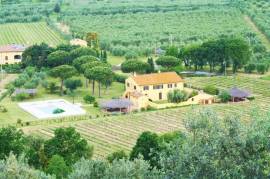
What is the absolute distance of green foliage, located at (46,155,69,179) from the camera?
31.5m

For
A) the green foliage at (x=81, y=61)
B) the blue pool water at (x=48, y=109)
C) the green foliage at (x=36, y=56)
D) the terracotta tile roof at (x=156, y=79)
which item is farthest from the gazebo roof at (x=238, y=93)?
the green foliage at (x=36, y=56)

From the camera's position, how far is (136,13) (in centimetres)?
11825

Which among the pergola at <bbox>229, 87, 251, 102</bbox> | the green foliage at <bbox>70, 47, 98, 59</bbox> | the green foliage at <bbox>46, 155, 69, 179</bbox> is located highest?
the green foliage at <bbox>70, 47, 98, 59</bbox>

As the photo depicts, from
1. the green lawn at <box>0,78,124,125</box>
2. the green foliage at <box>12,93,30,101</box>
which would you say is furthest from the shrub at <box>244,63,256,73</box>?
the green foliage at <box>12,93,30,101</box>

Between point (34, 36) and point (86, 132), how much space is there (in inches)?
2151

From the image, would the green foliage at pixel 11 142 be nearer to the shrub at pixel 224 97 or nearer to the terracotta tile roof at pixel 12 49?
the shrub at pixel 224 97

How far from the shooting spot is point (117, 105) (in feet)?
175

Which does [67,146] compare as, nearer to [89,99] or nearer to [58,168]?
[58,168]

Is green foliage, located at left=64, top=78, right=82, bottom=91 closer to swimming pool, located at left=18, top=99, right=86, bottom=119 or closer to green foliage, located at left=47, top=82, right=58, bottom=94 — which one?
green foliage, located at left=47, top=82, right=58, bottom=94

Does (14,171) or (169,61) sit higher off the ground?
(169,61)

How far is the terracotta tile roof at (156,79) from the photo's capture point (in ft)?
191

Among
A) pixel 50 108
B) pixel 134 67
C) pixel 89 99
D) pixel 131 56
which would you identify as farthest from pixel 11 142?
pixel 131 56

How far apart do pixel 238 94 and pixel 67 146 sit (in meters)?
22.9

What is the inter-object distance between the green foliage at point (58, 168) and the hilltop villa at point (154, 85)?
24.4 meters
